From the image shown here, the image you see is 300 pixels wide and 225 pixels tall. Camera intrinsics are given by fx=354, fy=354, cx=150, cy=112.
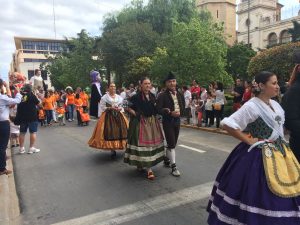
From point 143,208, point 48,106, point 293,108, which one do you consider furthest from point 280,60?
point 293,108

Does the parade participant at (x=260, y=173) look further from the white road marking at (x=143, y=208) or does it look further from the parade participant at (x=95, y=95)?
the parade participant at (x=95, y=95)

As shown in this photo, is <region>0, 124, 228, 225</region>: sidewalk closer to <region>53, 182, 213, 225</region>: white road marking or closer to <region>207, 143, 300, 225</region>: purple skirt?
<region>53, 182, 213, 225</region>: white road marking

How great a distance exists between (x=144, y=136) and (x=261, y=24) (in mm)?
61501

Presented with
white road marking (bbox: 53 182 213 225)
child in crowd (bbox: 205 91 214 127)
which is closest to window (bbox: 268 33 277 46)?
child in crowd (bbox: 205 91 214 127)

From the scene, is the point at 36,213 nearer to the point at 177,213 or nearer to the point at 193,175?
the point at 177,213

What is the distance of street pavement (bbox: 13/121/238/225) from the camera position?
473 cm

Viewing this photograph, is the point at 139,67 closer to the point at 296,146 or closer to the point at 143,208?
the point at 143,208

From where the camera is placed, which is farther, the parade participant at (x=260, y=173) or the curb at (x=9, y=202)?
the curb at (x=9, y=202)

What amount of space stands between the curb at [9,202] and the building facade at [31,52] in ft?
274

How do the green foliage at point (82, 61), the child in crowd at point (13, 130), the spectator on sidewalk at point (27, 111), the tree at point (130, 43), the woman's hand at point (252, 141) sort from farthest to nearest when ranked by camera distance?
the green foliage at point (82, 61)
the tree at point (130, 43)
the child in crowd at point (13, 130)
the spectator on sidewalk at point (27, 111)
the woman's hand at point (252, 141)

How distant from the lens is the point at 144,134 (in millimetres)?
6383

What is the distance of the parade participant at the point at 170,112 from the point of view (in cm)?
645

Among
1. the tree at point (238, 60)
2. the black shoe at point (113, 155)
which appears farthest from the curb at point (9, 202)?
the tree at point (238, 60)

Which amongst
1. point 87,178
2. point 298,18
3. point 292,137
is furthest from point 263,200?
point 298,18
